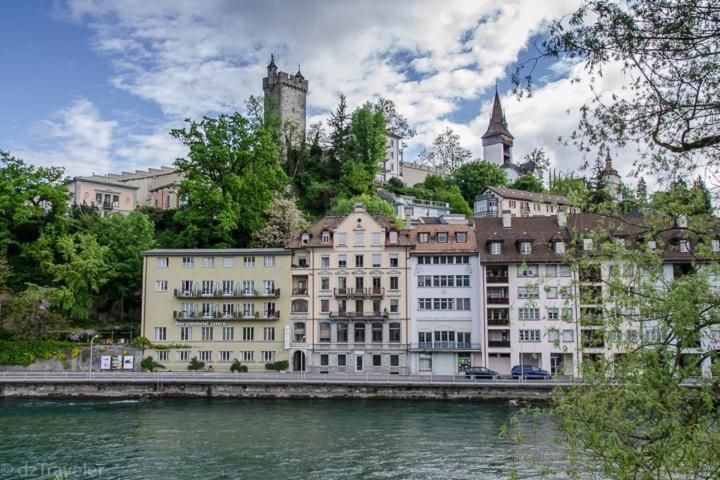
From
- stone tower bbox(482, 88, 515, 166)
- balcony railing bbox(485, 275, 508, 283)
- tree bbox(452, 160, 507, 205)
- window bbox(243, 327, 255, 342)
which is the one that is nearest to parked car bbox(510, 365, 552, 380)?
balcony railing bbox(485, 275, 508, 283)

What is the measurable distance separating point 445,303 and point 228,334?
19.2 m

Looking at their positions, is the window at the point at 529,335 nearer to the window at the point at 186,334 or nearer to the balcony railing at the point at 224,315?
the balcony railing at the point at 224,315

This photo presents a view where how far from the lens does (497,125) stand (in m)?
137

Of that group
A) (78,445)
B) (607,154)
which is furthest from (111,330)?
(607,154)

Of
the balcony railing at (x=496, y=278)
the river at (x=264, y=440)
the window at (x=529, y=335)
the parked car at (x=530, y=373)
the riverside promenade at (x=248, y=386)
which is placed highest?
the balcony railing at (x=496, y=278)

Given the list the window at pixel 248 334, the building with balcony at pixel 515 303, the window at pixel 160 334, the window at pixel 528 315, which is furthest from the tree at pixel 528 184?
the window at pixel 160 334

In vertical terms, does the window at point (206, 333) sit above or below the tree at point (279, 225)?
below

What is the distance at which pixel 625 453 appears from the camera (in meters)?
10.1

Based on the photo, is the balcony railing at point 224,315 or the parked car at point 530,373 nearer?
the parked car at point 530,373

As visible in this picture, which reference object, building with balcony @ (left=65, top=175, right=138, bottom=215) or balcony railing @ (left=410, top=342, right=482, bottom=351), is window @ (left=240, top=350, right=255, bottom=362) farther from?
building with balcony @ (left=65, top=175, right=138, bottom=215)

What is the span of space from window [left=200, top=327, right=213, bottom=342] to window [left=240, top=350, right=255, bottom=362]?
125 inches

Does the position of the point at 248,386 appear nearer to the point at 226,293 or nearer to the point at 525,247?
the point at 226,293

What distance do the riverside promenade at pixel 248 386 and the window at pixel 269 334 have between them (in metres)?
7.61

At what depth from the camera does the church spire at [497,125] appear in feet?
443
